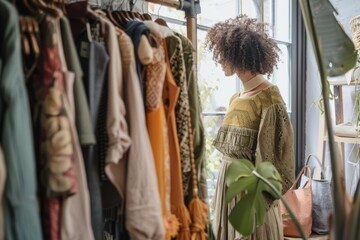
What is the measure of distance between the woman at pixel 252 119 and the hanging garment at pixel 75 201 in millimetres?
874

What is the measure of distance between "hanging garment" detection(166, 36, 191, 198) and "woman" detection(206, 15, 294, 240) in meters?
0.61

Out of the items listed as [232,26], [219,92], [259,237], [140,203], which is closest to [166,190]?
[140,203]

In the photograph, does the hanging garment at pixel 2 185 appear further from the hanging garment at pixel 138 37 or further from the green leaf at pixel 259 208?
the green leaf at pixel 259 208

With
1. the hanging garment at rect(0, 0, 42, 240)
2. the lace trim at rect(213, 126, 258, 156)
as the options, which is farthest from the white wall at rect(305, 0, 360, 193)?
the hanging garment at rect(0, 0, 42, 240)

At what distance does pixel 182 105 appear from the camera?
2.66 ft

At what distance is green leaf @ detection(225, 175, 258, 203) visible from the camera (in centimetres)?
91

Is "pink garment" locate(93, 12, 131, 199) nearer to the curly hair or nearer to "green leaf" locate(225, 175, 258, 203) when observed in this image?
"green leaf" locate(225, 175, 258, 203)

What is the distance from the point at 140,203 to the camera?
651 millimetres

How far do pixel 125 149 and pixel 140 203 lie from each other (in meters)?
0.11

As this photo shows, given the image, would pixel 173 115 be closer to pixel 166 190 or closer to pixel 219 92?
pixel 166 190

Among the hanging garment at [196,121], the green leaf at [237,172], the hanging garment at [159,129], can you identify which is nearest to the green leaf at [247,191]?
the green leaf at [237,172]

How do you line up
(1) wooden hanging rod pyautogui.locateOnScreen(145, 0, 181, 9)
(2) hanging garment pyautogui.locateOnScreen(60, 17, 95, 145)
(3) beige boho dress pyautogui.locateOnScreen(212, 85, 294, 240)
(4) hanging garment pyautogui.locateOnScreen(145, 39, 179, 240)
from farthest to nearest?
(3) beige boho dress pyautogui.locateOnScreen(212, 85, 294, 240), (1) wooden hanging rod pyautogui.locateOnScreen(145, 0, 181, 9), (4) hanging garment pyautogui.locateOnScreen(145, 39, 179, 240), (2) hanging garment pyautogui.locateOnScreen(60, 17, 95, 145)

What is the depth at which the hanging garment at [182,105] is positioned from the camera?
0.81 m

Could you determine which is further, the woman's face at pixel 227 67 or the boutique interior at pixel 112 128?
the woman's face at pixel 227 67
